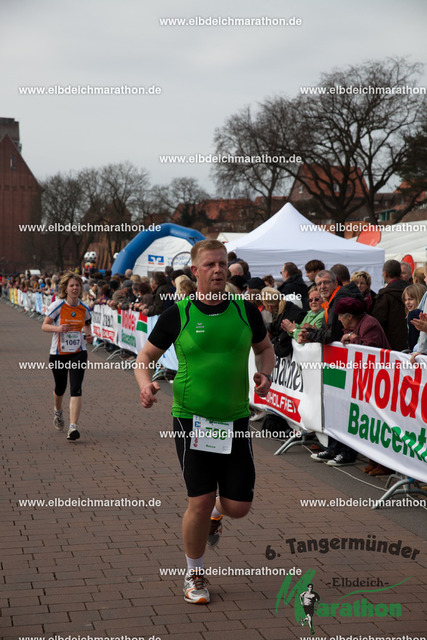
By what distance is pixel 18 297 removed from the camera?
170 feet

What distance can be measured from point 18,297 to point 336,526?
47.8m

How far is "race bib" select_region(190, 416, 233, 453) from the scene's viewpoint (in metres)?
4.40

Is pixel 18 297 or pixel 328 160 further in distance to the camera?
pixel 18 297

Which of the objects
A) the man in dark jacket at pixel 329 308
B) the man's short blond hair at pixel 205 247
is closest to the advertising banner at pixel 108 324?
the man in dark jacket at pixel 329 308

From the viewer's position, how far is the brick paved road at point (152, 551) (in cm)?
424

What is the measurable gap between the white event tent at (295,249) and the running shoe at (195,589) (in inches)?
564

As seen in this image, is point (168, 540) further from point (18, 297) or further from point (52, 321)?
point (18, 297)

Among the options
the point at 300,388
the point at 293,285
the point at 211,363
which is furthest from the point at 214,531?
the point at 293,285

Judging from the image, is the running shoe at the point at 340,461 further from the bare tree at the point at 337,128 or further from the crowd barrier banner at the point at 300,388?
the bare tree at the point at 337,128

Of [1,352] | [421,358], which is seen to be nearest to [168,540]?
[421,358]

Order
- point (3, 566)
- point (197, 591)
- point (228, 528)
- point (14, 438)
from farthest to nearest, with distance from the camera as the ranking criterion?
point (14, 438) < point (228, 528) < point (3, 566) < point (197, 591)

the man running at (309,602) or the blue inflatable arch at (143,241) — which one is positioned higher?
the blue inflatable arch at (143,241)

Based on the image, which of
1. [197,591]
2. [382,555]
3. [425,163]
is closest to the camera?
[197,591]

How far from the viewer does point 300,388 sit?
30.2 feet
